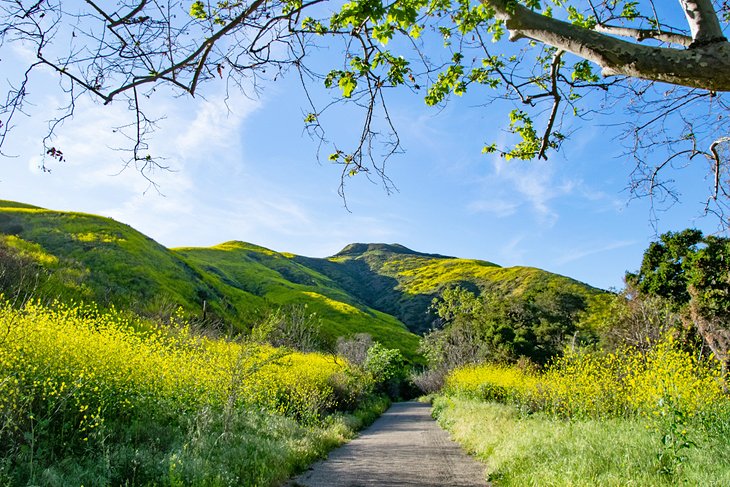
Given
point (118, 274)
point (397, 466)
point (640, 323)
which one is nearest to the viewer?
point (397, 466)

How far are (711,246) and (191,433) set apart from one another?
16242 millimetres

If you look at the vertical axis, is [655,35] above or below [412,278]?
below

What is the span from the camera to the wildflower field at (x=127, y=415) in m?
5.18

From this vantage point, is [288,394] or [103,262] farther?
[103,262]

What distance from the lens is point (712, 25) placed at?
2.56 metres

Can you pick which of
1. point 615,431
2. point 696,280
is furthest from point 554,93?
point 696,280

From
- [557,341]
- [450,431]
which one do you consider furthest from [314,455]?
[557,341]

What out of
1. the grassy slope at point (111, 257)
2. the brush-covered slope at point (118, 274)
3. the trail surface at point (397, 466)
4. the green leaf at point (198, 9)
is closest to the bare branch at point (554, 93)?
the green leaf at point (198, 9)

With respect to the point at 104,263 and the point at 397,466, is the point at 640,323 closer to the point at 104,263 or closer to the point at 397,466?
the point at 397,466

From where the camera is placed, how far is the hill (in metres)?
24.3

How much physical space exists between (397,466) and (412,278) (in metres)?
112

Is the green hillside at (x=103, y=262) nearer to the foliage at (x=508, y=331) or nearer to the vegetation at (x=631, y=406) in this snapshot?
the vegetation at (x=631, y=406)

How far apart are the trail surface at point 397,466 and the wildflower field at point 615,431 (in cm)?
47

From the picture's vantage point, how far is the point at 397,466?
8.06 m
